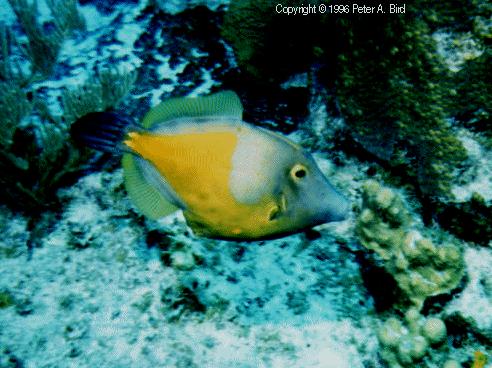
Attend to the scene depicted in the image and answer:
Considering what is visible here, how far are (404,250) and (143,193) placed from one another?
1763mm

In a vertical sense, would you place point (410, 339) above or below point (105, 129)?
below

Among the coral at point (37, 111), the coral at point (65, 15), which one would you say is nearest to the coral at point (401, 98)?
the coral at point (37, 111)

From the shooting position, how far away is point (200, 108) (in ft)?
5.30

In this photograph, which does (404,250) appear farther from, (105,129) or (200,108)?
(105,129)

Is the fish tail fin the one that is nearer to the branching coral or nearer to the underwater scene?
the underwater scene

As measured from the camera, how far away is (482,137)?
263cm

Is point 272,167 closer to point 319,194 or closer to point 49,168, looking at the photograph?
point 319,194

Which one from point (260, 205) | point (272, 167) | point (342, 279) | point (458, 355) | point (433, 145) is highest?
point (272, 167)

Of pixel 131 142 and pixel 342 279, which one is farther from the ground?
pixel 131 142

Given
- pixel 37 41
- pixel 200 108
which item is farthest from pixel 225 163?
pixel 37 41

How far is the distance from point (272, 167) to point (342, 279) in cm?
138

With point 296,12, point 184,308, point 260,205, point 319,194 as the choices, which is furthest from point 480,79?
point 184,308

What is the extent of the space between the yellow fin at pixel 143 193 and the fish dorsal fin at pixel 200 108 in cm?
21

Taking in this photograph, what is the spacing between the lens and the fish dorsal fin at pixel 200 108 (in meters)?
1.60
